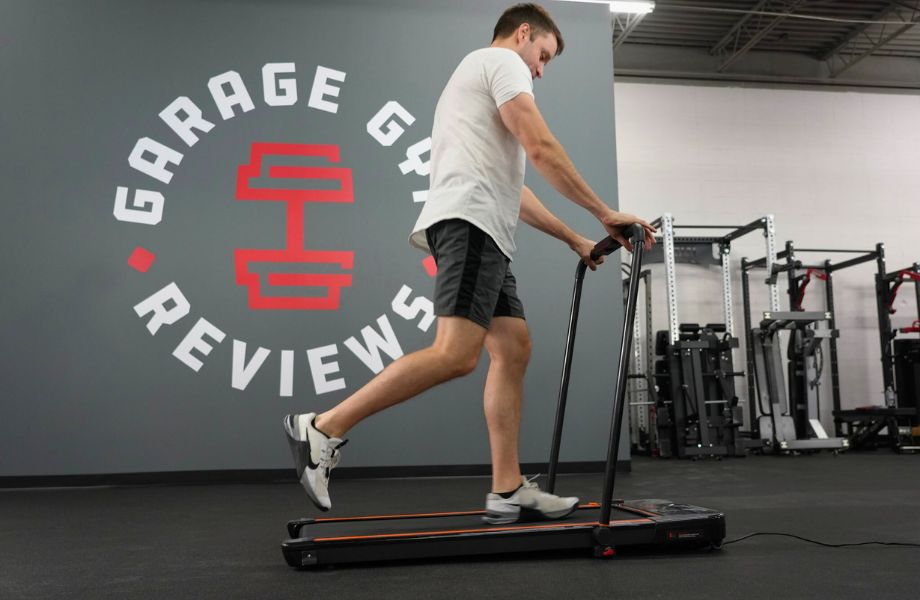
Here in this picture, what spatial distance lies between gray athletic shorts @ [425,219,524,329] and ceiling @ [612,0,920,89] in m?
5.19

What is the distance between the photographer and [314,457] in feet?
5.53

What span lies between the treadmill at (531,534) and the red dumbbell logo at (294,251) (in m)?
2.27

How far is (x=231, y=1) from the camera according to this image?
422cm

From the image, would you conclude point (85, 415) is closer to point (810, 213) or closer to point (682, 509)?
point (682, 509)

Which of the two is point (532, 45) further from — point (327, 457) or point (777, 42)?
point (777, 42)

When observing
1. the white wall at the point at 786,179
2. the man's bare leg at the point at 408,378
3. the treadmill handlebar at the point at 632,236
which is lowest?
the man's bare leg at the point at 408,378

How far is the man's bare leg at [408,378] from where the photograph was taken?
1.69m

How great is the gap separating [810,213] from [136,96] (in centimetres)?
585

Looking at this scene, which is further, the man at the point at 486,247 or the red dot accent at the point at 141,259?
the red dot accent at the point at 141,259

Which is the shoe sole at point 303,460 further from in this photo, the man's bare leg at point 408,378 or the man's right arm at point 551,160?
the man's right arm at point 551,160

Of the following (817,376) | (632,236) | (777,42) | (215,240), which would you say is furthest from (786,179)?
(632,236)

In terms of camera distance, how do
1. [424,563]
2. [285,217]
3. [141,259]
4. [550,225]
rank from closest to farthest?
[424,563]
[550,225]
[141,259]
[285,217]

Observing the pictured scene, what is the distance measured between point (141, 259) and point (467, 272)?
9.01 ft

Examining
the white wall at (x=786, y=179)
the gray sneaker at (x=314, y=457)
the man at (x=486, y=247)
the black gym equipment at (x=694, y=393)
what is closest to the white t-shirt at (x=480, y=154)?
the man at (x=486, y=247)
